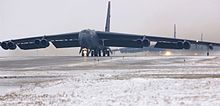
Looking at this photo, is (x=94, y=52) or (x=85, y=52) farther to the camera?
(x=85, y=52)

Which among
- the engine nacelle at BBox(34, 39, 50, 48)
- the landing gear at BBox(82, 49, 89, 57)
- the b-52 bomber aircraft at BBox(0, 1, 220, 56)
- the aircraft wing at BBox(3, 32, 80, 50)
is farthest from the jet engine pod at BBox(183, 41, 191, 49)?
the engine nacelle at BBox(34, 39, 50, 48)

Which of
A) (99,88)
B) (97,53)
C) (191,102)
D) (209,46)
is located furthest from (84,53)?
(191,102)

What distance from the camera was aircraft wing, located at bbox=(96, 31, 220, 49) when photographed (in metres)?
60.0

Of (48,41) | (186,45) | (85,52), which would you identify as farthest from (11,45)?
(186,45)

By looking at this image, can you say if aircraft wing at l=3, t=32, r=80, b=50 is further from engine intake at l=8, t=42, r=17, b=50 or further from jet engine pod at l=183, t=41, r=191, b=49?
jet engine pod at l=183, t=41, r=191, b=49

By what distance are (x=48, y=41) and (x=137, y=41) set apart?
14.6 metres

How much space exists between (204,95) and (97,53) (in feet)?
174

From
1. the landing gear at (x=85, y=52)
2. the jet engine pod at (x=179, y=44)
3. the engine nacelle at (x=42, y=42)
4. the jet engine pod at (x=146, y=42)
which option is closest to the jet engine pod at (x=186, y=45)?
the jet engine pod at (x=179, y=44)

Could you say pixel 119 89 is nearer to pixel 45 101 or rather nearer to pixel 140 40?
pixel 45 101

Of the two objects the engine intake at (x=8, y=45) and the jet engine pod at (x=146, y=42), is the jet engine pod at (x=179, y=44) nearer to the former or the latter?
the jet engine pod at (x=146, y=42)

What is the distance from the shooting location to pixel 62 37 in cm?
6588

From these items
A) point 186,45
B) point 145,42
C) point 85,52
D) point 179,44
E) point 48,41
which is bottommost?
point 85,52

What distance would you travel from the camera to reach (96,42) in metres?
61.1

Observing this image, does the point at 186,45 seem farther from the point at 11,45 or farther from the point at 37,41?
the point at 11,45
